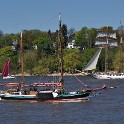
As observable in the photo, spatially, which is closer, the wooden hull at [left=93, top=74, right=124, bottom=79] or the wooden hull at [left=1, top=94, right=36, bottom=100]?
the wooden hull at [left=1, top=94, right=36, bottom=100]

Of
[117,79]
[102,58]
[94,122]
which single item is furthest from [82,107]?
[102,58]

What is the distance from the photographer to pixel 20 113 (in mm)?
65250

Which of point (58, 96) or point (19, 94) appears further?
point (19, 94)

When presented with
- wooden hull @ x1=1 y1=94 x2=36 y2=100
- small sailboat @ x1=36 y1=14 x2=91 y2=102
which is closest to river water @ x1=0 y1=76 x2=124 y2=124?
wooden hull @ x1=1 y1=94 x2=36 y2=100

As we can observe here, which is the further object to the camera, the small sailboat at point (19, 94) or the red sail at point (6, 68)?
the red sail at point (6, 68)

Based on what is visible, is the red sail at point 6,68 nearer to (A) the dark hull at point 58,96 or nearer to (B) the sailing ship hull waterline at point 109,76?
(A) the dark hull at point 58,96

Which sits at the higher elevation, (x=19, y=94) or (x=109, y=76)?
(x=109, y=76)

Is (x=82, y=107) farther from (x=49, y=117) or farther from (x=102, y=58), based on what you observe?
(x=102, y=58)

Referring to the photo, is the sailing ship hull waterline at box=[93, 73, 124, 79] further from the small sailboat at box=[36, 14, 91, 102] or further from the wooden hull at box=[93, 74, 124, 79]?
the small sailboat at box=[36, 14, 91, 102]

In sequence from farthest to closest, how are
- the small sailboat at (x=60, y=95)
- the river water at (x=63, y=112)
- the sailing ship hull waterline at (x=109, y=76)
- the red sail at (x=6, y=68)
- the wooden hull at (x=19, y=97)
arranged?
the sailing ship hull waterline at (x=109, y=76), the red sail at (x=6, y=68), the wooden hull at (x=19, y=97), the small sailboat at (x=60, y=95), the river water at (x=63, y=112)

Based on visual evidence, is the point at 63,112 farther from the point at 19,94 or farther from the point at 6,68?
the point at 6,68

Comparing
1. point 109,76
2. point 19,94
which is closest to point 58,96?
point 19,94

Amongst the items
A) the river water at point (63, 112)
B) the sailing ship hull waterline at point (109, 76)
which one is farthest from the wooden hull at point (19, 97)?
the sailing ship hull waterline at point (109, 76)

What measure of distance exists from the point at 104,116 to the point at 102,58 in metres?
132
